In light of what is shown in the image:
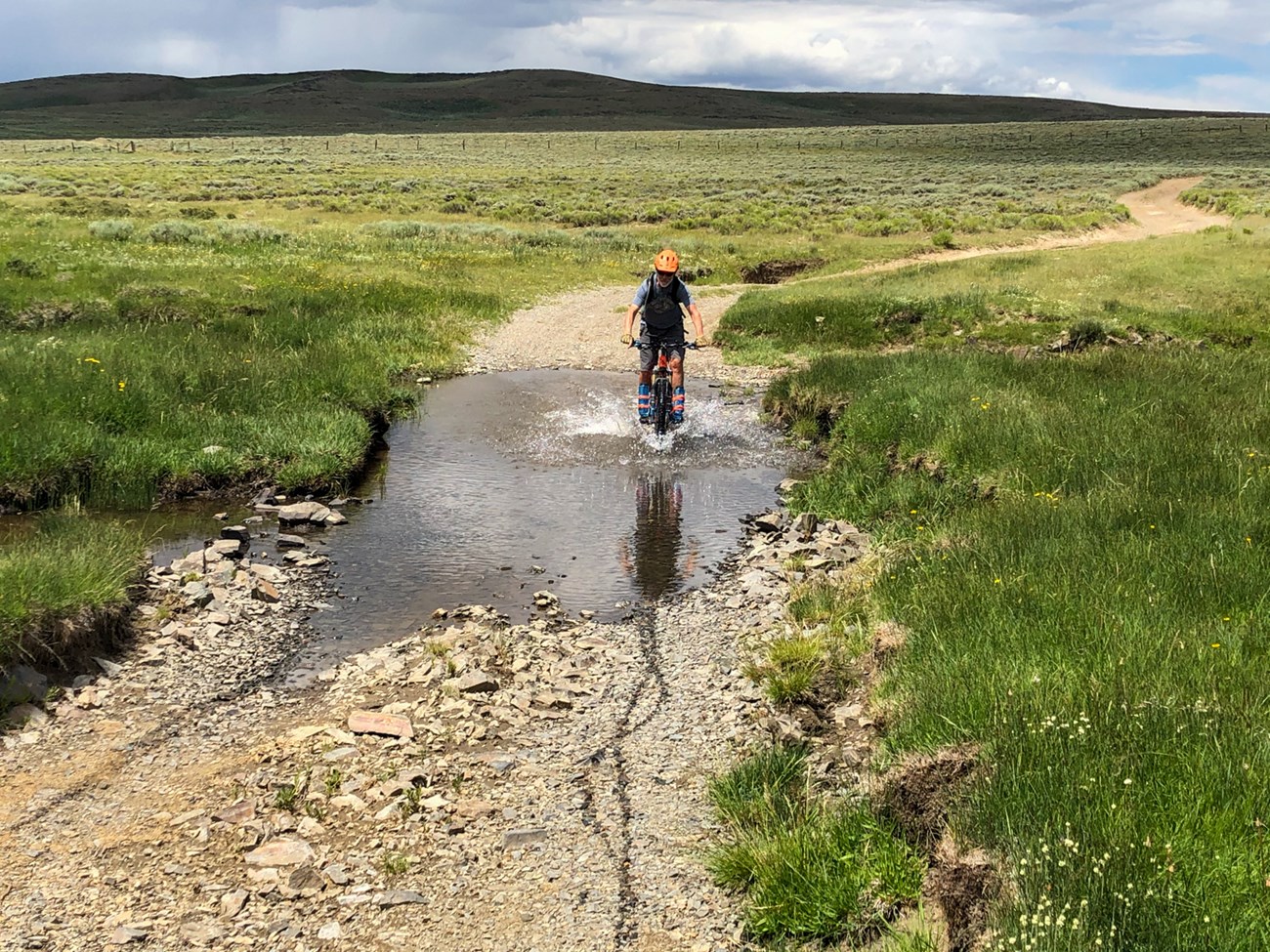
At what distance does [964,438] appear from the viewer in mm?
12039

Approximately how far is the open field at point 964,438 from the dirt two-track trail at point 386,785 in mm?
765

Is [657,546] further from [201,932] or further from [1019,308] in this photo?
[1019,308]

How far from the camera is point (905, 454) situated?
1261cm

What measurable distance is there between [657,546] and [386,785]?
5317mm

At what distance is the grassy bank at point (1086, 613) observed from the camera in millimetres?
4164

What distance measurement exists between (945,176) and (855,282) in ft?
191

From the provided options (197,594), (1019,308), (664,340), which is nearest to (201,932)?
(197,594)

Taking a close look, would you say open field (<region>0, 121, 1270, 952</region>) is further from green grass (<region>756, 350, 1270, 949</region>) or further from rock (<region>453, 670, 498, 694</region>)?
rock (<region>453, 670, 498, 694</region>)

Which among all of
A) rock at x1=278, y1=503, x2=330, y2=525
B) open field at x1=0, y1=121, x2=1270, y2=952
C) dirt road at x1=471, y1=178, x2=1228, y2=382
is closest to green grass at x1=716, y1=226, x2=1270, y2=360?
open field at x1=0, y1=121, x2=1270, y2=952

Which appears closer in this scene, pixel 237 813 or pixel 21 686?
pixel 237 813

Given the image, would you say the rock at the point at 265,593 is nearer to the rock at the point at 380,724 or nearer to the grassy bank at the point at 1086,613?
the rock at the point at 380,724

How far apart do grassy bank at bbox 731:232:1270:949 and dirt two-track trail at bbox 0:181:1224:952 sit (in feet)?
4.88

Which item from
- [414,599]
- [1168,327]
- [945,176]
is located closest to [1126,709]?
[414,599]

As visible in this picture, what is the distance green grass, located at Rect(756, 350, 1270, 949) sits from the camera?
4.17m
